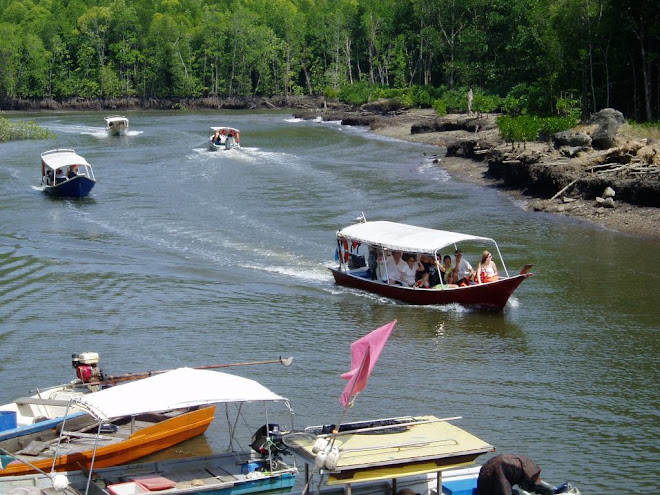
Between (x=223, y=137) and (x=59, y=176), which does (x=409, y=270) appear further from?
(x=223, y=137)

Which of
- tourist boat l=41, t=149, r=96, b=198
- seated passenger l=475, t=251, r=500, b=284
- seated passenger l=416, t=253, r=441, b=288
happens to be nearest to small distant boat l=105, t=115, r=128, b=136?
tourist boat l=41, t=149, r=96, b=198

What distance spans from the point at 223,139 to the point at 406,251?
39.8 m

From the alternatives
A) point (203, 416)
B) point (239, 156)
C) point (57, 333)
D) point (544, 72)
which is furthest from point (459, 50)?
point (203, 416)

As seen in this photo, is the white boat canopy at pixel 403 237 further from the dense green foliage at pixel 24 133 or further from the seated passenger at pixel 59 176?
the dense green foliage at pixel 24 133

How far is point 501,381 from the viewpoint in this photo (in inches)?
773

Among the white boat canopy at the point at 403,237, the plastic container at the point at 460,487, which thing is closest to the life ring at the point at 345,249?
the white boat canopy at the point at 403,237

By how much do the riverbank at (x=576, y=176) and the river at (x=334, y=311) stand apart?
3.80 ft

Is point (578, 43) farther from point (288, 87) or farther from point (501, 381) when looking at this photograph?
point (288, 87)

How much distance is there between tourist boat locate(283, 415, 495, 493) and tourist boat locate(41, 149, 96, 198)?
34130 millimetres

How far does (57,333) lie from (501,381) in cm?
1144

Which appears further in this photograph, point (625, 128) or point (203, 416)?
point (625, 128)

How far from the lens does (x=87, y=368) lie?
17.4 meters

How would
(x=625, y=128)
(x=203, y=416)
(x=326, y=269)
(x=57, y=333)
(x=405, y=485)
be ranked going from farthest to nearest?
(x=625, y=128) < (x=326, y=269) < (x=57, y=333) < (x=203, y=416) < (x=405, y=485)

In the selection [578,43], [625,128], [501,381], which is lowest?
[501,381]
